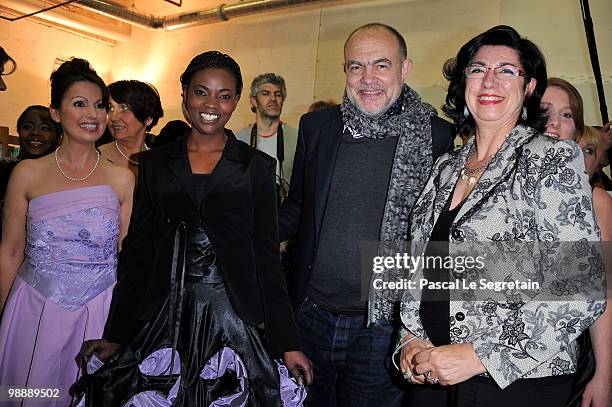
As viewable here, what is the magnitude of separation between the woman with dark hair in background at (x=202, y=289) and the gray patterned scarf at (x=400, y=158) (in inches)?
12.4

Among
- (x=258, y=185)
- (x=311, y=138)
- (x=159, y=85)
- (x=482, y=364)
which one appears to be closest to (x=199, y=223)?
(x=258, y=185)

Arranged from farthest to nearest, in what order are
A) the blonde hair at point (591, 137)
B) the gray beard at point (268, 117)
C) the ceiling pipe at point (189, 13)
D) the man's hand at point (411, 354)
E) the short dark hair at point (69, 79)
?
the ceiling pipe at point (189, 13) → the gray beard at point (268, 117) → the blonde hair at point (591, 137) → the short dark hair at point (69, 79) → the man's hand at point (411, 354)

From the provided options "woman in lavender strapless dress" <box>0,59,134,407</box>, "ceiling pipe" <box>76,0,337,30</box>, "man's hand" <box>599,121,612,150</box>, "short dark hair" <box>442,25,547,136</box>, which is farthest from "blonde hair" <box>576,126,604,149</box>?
"ceiling pipe" <box>76,0,337,30</box>

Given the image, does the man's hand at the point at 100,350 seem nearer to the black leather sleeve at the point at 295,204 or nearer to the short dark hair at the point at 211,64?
the black leather sleeve at the point at 295,204

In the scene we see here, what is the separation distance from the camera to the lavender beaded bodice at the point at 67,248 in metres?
2.33

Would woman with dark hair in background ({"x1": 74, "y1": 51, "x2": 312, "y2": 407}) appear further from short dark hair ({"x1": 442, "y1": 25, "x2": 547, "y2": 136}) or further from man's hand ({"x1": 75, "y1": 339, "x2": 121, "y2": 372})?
short dark hair ({"x1": 442, "y1": 25, "x2": 547, "y2": 136})

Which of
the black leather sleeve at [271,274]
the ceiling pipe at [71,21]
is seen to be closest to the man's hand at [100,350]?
the black leather sleeve at [271,274]

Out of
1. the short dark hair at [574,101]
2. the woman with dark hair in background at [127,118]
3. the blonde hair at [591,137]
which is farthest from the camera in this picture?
the woman with dark hair in background at [127,118]

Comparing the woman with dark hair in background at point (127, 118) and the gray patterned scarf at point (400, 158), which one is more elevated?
the woman with dark hair in background at point (127, 118)

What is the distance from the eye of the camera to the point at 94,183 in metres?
2.45

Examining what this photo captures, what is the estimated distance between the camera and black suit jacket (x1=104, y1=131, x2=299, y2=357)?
1.93 m

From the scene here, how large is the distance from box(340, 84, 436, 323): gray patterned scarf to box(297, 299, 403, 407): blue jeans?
85 mm

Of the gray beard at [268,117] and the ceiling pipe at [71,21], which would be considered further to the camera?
the ceiling pipe at [71,21]
